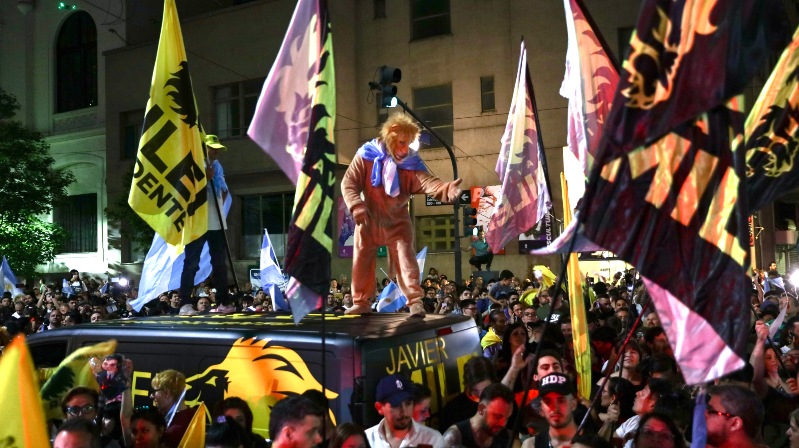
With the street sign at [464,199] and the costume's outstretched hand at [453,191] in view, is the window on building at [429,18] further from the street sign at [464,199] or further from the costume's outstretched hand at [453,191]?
the costume's outstretched hand at [453,191]

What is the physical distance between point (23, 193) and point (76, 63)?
8178 mm

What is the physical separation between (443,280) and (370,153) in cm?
1177

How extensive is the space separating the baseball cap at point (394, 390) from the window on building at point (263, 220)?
2289 cm

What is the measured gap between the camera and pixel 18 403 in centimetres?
268

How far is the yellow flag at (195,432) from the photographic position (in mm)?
4188

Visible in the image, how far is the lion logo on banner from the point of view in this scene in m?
4.39

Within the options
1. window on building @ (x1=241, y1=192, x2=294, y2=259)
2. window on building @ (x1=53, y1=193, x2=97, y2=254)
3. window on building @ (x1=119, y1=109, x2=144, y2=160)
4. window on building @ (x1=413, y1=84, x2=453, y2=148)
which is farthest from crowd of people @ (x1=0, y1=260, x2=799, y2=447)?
window on building @ (x1=53, y1=193, x2=97, y2=254)

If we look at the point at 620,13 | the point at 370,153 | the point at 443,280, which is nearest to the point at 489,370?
the point at 370,153

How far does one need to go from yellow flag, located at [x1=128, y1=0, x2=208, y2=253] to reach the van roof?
942 millimetres

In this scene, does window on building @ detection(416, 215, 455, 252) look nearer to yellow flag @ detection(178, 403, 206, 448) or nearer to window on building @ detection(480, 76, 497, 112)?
window on building @ detection(480, 76, 497, 112)

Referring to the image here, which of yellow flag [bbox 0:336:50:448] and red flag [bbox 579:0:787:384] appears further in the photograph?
red flag [bbox 579:0:787:384]

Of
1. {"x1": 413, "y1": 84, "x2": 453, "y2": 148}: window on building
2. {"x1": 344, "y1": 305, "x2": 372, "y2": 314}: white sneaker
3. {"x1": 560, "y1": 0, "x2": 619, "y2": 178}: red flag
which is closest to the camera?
{"x1": 344, "y1": 305, "x2": 372, "y2": 314}: white sneaker

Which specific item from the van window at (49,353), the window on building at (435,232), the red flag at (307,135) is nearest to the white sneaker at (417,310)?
the red flag at (307,135)

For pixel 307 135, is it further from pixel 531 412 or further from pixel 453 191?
pixel 531 412
